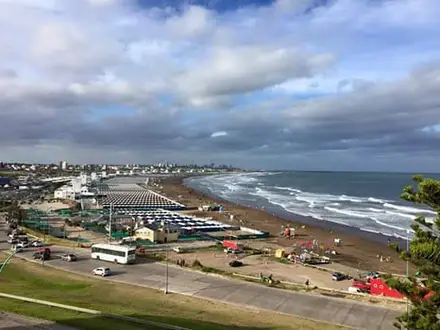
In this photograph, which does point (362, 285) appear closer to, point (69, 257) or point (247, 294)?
point (247, 294)

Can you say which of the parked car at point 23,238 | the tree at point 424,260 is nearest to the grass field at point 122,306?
the tree at point 424,260

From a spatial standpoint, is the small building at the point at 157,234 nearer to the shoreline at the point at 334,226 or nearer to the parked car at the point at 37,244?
the parked car at the point at 37,244

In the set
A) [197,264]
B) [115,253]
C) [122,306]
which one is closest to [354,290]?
[197,264]

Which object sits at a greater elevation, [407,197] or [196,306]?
[407,197]

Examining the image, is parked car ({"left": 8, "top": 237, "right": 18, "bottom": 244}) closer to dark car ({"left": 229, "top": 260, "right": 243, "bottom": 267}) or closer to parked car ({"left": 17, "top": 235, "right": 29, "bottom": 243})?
parked car ({"left": 17, "top": 235, "right": 29, "bottom": 243})

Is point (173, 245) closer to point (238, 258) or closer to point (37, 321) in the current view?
point (238, 258)

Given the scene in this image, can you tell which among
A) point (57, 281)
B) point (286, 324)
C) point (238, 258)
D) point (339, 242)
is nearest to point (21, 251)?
point (57, 281)
